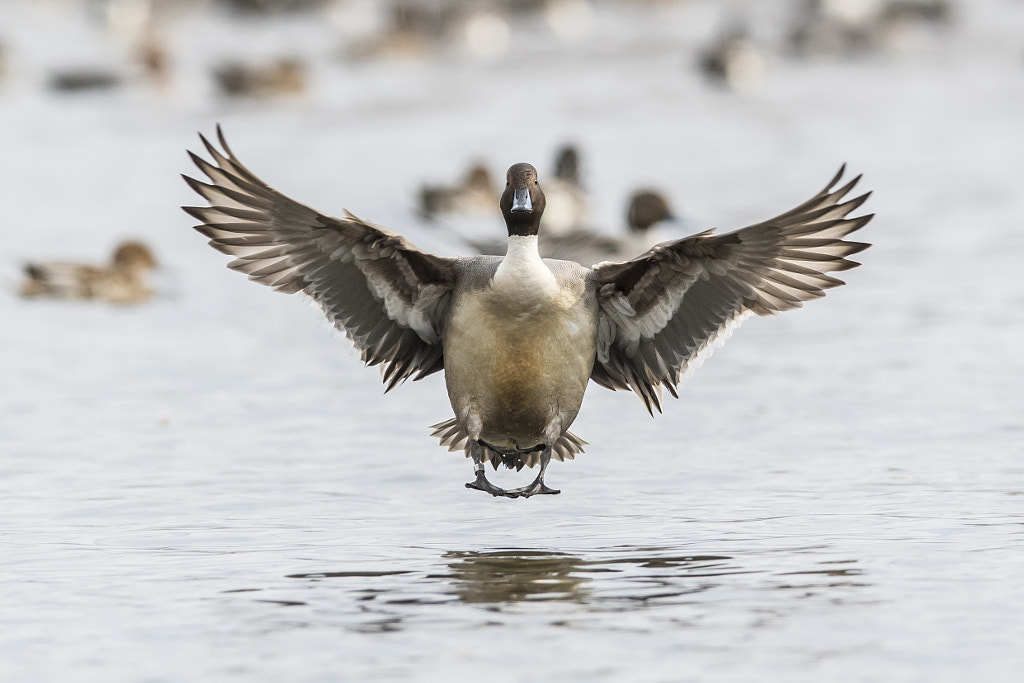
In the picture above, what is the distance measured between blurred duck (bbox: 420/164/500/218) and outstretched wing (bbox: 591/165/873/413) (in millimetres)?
8464

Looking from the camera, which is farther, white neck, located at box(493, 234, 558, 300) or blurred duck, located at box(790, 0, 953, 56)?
blurred duck, located at box(790, 0, 953, 56)

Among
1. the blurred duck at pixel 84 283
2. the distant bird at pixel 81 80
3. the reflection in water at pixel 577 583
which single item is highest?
the distant bird at pixel 81 80

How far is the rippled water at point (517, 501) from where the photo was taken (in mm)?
5184

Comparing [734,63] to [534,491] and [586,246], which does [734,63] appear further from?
[534,491]

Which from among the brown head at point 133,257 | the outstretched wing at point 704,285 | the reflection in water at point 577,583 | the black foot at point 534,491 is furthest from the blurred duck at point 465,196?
the reflection in water at point 577,583

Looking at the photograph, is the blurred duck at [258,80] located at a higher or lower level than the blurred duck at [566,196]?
higher

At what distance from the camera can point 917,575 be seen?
5.85 m

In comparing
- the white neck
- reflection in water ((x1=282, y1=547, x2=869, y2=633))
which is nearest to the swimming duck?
the white neck

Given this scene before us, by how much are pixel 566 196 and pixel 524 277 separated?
339 inches

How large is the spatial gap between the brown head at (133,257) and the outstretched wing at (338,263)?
632cm

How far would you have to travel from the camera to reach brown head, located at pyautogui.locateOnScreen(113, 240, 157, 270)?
13258 mm

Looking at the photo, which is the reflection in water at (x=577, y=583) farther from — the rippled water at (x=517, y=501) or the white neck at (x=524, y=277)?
the white neck at (x=524, y=277)

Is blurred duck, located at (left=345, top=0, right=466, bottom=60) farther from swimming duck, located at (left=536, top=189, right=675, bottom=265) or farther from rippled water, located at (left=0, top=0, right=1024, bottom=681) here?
swimming duck, located at (left=536, top=189, right=675, bottom=265)

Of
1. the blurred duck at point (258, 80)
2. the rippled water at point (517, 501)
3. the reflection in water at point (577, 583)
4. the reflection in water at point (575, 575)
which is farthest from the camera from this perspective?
the blurred duck at point (258, 80)
